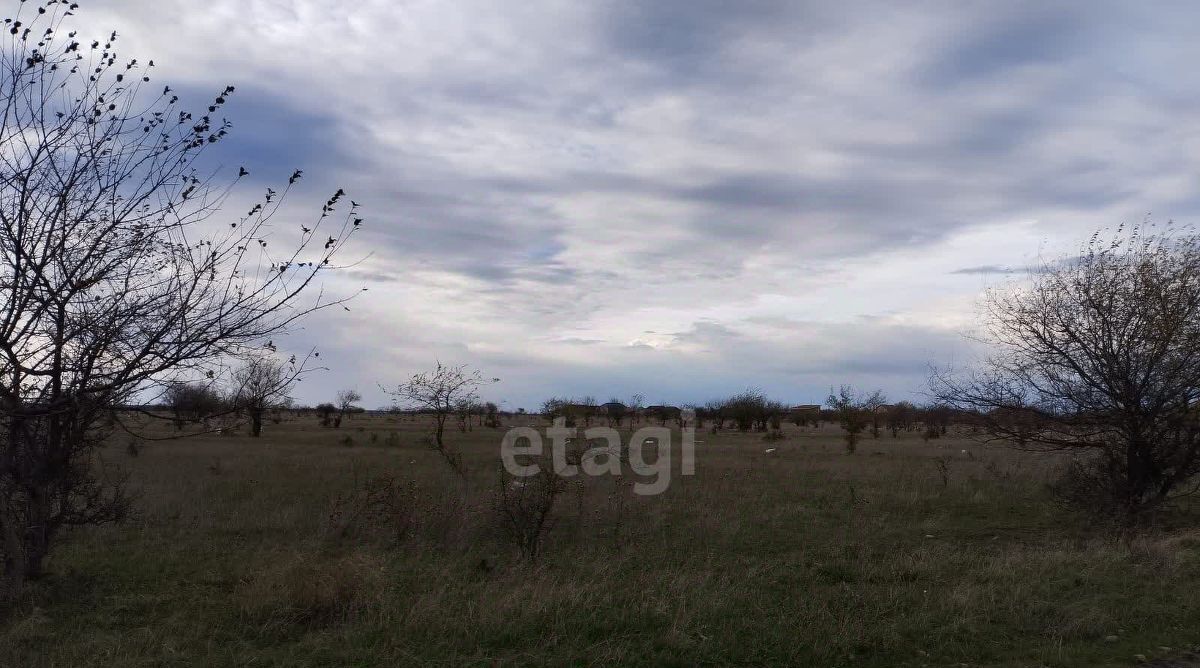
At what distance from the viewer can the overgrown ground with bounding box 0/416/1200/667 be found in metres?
5.82

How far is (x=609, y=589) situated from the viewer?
23.9 feet

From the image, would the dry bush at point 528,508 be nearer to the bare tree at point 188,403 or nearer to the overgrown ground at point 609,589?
the overgrown ground at point 609,589

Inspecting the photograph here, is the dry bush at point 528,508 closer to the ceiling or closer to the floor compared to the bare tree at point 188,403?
closer to the floor

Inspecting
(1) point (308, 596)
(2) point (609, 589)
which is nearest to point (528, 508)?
(2) point (609, 589)

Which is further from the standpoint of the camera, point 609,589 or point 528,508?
point 528,508

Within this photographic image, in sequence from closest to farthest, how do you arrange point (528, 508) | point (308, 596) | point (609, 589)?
point (308, 596) → point (609, 589) → point (528, 508)

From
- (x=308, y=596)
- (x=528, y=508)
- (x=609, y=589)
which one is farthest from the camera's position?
(x=528, y=508)

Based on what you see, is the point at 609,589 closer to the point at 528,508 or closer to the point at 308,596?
the point at 308,596

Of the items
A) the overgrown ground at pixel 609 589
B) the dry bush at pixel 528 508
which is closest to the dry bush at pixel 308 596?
the overgrown ground at pixel 609 589

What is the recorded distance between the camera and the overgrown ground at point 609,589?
5.82 metres

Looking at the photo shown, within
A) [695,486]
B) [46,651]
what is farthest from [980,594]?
[695,486]

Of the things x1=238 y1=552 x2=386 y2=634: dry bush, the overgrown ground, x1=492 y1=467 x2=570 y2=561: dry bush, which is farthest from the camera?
x1=492 y1=467 x2=570 y2=561: dry bush

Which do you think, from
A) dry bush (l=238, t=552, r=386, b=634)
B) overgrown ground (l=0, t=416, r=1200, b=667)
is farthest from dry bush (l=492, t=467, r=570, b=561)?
dry bush (l=238, t=552, r=386, b=634)

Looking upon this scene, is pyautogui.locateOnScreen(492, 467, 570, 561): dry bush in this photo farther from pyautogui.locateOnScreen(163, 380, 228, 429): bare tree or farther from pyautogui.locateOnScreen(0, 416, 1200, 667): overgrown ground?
pyautogui.locateOnScreen(163, 380, 228, 429): bare tree
